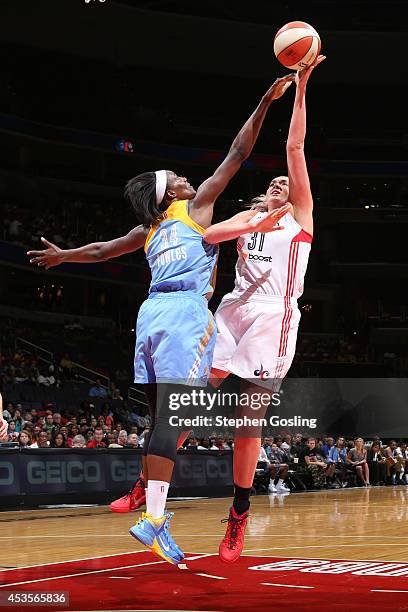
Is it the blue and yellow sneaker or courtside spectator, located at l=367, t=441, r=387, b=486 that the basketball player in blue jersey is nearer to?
the blue and yellow sneaker

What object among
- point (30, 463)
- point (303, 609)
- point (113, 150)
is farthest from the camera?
point (113, 150)

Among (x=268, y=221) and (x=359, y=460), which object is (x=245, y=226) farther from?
(x=359, y=460)

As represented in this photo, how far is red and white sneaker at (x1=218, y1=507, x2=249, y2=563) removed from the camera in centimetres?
558

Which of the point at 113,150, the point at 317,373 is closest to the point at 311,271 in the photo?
the point at 317,373

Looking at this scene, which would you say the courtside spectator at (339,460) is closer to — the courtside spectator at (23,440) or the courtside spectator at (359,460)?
the courtside spectator at (359,460)

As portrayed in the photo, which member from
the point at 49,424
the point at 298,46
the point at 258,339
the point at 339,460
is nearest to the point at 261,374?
the point at 258,339

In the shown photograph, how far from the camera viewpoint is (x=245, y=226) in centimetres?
520

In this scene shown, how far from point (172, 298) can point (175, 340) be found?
301 millimetres

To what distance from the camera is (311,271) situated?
1452 inches

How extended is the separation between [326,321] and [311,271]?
7.12 ft

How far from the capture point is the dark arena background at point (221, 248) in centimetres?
1530

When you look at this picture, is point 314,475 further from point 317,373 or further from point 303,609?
point 303,609

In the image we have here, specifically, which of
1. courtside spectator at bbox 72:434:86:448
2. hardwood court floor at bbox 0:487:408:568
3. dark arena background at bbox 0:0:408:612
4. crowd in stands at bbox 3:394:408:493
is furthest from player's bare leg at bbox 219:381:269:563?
courtside spectator at bbox 72:434:86:448

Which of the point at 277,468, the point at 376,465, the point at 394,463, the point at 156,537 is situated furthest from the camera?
the point at 394,463
